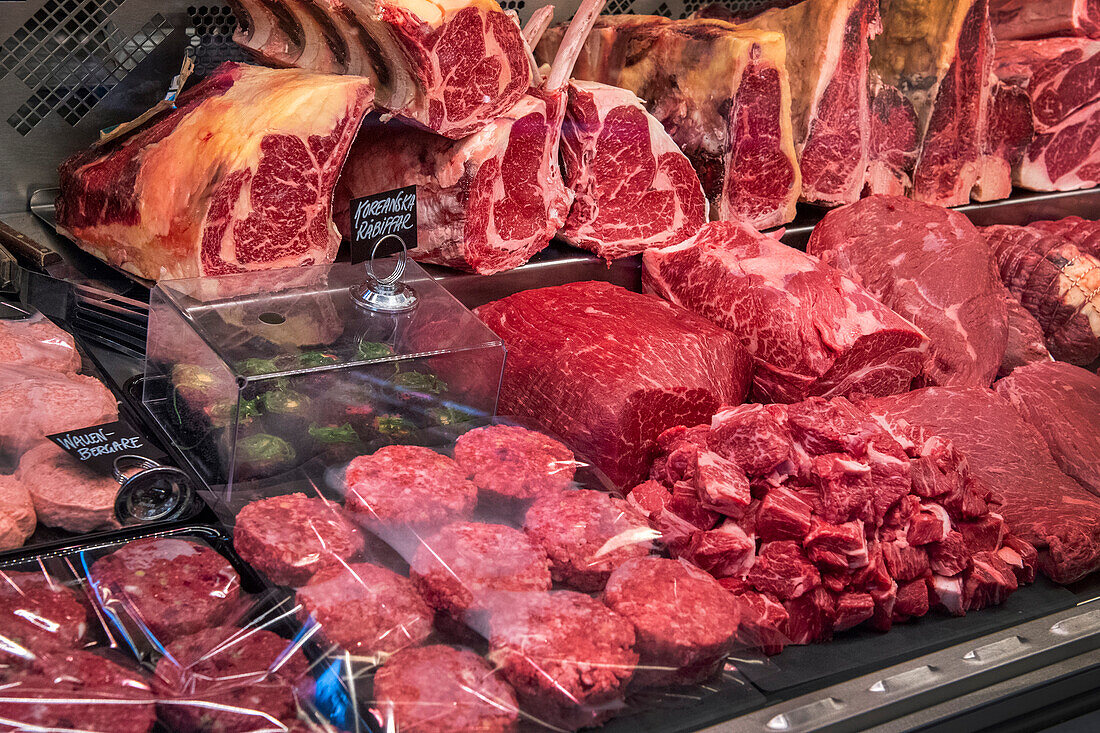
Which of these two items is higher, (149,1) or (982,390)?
(149,1)

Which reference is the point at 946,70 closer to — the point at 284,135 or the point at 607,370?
the point at 607,370

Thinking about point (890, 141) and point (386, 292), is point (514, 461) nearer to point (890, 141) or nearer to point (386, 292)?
point (386, 292)

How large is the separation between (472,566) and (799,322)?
1.49 meters

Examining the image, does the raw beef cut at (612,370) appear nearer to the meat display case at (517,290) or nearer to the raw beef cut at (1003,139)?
the meat display case at (517,290)

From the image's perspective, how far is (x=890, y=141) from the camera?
363 centimetres

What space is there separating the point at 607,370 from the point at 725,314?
0.63 m

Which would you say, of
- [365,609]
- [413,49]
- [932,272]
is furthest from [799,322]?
[365,609]

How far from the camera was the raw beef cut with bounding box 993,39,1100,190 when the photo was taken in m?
3.92

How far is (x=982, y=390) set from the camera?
265 cm

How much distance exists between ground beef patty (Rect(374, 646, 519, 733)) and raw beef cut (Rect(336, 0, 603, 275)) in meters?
1.57

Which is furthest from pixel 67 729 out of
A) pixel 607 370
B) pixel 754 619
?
pixel 607 370

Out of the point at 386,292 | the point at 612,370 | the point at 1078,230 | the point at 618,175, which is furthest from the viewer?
the point at 1078,230

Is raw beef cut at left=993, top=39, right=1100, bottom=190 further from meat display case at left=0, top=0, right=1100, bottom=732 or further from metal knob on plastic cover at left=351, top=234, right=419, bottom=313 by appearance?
metal knob on plastic cover at left=351, top=234, right=419, bottom=313

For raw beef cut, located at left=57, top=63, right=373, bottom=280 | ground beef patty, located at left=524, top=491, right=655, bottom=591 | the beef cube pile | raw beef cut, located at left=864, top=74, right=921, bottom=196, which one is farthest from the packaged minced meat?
raw beef cut, located at left=864, top=74, right=921, bottom=196
